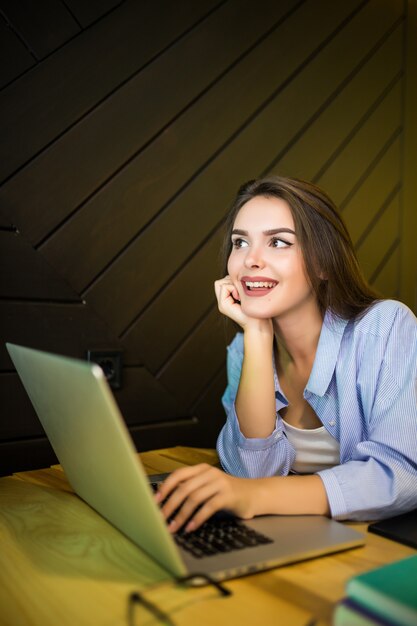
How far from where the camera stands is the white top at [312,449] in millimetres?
1226

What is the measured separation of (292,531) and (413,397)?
0.37 meters

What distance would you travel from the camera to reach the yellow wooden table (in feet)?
1.90

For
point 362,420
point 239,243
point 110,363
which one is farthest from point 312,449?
point 110,363

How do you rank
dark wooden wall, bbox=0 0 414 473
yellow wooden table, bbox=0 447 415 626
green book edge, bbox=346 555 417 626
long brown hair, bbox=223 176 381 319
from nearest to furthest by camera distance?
green book edge, bbox=346 555 417 626, yellow wooden table, bbox=0 447 415 626, long brown hair, bbox=223 176 381 319, dark wooden wall, bbox=0 0 414 473

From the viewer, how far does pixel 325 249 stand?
4.13 ft

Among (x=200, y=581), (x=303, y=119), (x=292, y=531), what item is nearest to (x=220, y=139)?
(x=303, y=119)

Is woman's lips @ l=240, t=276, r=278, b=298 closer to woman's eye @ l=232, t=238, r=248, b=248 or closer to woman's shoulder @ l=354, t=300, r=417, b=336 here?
woman's eye @ l=232, t=238, r=248, b=248

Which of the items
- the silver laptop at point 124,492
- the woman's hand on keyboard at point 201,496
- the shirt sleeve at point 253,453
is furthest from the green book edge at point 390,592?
the shirt sleeve at point 253,453

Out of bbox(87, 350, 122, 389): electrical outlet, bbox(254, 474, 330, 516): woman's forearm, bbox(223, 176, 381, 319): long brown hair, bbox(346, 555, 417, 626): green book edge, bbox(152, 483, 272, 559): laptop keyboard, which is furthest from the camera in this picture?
bbox(87, 350, 122, 389): electrical outlet

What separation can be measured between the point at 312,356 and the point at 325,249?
10.5 inches

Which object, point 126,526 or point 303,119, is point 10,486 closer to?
point 126,526

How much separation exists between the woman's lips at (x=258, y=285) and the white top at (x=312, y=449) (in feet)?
1.02

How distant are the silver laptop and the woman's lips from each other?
0.52 metres

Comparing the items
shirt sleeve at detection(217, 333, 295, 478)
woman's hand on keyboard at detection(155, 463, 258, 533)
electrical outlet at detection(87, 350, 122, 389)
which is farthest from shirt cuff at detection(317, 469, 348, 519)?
electrical outlet at detection(87, 350, 122, 389)
